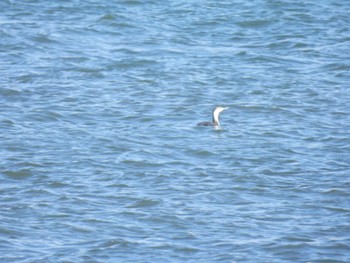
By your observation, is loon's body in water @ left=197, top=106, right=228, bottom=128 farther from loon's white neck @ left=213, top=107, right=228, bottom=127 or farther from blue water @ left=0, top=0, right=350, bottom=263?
blue water @ left=0, top=0, right=350, bottom=263

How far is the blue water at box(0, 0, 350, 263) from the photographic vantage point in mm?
10219

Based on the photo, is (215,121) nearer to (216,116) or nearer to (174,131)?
(216,116)

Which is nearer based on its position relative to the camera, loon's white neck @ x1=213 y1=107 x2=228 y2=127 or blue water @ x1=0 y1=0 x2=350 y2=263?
blue water @ x1=0 y1=0 x2=350 y2=263

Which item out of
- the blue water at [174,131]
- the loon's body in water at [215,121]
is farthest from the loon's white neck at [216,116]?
the blue water at [174,131]

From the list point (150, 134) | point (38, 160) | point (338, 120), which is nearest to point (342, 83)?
point (338, 120)

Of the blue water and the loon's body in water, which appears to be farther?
the loon's body in water

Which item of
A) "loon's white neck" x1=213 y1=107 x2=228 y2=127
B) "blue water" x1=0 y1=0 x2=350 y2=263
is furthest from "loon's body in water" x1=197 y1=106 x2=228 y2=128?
"blue water" x1=0 y1=0 x2=350 y2=263

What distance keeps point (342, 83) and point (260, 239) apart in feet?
24.6

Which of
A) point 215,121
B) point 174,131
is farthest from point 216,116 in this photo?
point 174,131

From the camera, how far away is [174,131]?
14.5 meters

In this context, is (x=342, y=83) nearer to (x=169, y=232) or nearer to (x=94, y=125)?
(x=94, y=125)

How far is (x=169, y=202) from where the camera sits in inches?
444

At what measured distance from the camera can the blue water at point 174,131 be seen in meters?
10.2

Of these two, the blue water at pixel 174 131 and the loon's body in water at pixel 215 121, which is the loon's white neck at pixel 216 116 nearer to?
the loon's body in water at pixel 215 121
